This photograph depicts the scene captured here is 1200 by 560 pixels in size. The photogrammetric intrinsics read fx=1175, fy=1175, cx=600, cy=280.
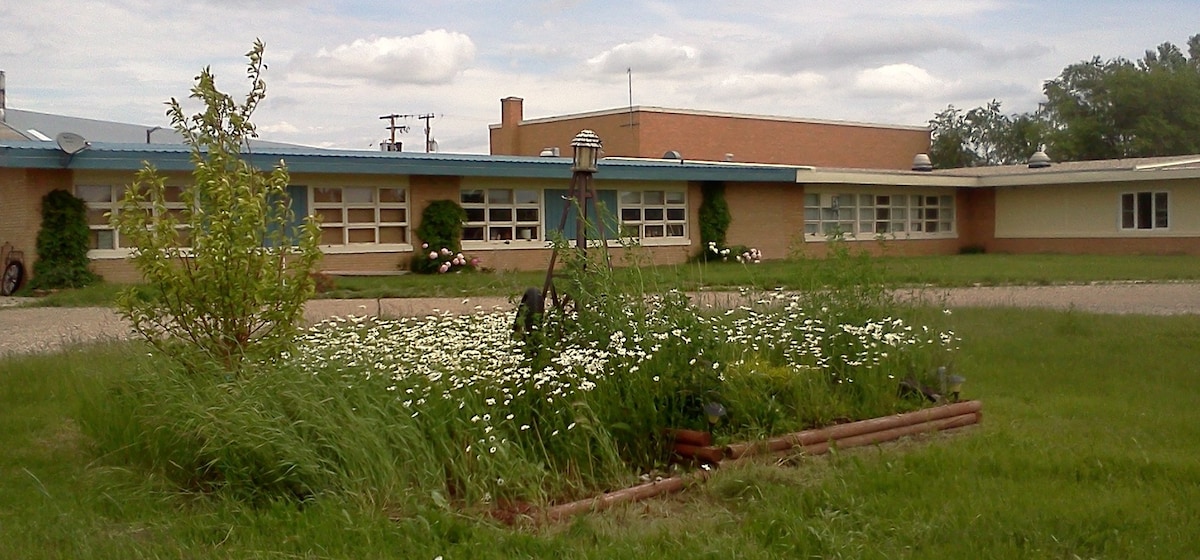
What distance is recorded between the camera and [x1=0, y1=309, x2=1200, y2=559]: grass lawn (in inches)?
202

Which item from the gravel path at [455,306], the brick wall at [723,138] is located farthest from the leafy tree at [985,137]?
the gravel path at [455,306]

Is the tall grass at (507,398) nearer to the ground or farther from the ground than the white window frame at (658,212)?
nearer to the ground

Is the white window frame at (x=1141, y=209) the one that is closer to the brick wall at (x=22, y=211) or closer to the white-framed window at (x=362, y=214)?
the white-framed window at (x=362, y=214)

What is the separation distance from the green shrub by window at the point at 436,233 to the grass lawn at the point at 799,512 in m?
17.8

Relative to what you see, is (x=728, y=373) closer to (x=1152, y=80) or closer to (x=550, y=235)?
(x=550, y=235)

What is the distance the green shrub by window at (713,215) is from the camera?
99.7 feet

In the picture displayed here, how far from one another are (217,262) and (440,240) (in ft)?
62.4

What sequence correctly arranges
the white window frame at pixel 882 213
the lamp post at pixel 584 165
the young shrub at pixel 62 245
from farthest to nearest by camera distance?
the white window frame at pixel 882 213 < the young shrub at pixel 62 245 < the lamp post at pixel 584 165

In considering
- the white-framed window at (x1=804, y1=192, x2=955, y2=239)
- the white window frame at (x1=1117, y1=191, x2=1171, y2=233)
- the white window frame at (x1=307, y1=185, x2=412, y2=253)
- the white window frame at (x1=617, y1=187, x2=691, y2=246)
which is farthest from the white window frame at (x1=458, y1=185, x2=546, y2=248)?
the white window frame at (x1=1117, y1=191, x2=1171, y2=233)

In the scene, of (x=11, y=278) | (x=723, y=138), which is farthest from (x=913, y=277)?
(x=723, y=138)

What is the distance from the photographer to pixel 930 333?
828 centimetres

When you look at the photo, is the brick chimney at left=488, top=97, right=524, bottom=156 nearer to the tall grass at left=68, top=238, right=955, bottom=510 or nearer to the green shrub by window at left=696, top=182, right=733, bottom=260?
the green shrub by window at left=696, top=182, right=733, bottom=260

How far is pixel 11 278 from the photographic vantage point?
2100 cm

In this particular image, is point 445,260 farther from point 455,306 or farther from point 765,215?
point 765,215
